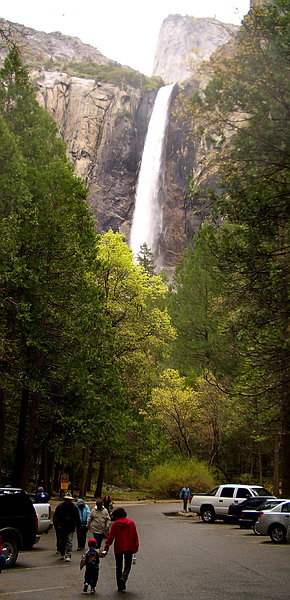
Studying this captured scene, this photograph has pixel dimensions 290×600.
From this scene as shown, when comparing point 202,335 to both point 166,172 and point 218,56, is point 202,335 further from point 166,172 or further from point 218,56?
point 166,172

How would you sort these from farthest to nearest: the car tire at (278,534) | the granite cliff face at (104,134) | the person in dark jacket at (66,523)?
the granite cliff face at (104,134) < the car tire at (278,534) < the person in dark jacket at (66,523)

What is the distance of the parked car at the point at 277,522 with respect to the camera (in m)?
16.3

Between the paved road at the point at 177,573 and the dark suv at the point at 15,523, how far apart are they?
378 millimetres

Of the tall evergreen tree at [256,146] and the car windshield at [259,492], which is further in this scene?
the car windshield at [259,492]

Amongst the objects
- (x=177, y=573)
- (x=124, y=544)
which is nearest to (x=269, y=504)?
(x=177, y=573)

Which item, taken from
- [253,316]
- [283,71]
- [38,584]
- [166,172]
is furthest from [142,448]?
[166,172]

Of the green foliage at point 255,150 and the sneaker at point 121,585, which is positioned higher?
the green foliage at point 255,150

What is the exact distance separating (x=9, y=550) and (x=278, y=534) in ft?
26.4

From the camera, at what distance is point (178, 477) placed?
120 ft

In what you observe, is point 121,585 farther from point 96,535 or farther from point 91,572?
point 96,535

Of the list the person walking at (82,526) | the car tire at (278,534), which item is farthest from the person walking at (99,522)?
the car tire at (278,534)

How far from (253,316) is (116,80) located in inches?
3520

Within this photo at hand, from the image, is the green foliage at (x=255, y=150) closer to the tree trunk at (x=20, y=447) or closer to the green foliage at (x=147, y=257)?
the tree trunk at (x=20, y=447)

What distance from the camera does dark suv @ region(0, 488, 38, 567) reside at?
37.8ft
